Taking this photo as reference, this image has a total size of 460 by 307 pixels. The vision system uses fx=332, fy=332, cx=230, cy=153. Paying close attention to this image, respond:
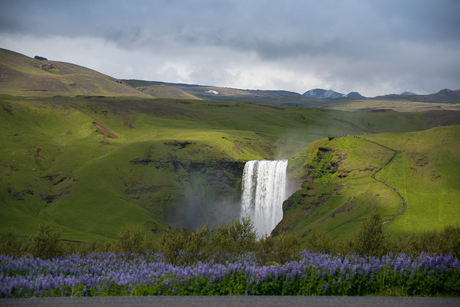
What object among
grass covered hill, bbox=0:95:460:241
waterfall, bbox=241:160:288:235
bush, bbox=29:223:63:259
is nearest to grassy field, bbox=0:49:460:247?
grass covered hill, bbox=0:95:460:241

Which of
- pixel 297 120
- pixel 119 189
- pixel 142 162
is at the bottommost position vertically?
pixel 119 189

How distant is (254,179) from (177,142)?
25657 mm

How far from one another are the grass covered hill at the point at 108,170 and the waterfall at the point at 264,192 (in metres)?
4.48

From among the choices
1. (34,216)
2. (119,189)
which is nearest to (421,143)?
(119,189)

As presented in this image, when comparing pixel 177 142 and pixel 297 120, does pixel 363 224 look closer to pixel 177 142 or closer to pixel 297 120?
pixel 177 142

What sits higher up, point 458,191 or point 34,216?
point 458,191

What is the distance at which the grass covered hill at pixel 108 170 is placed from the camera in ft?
198

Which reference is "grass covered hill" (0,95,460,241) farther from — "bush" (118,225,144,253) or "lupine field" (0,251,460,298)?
"lupine field" (0,251,460,298)

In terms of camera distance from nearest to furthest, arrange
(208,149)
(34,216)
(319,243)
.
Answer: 1. (319,243)
2. (34,216)
3. (208,149)

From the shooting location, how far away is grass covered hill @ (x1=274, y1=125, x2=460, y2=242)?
36.4 meters

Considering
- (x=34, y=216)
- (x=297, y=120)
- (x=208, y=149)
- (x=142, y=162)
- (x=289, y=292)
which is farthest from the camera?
(x=297, y=120)

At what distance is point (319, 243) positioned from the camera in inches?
806

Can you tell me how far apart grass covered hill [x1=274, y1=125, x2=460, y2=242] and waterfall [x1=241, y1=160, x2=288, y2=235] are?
662 centimetres

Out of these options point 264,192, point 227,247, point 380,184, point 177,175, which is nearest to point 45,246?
point 227,247
